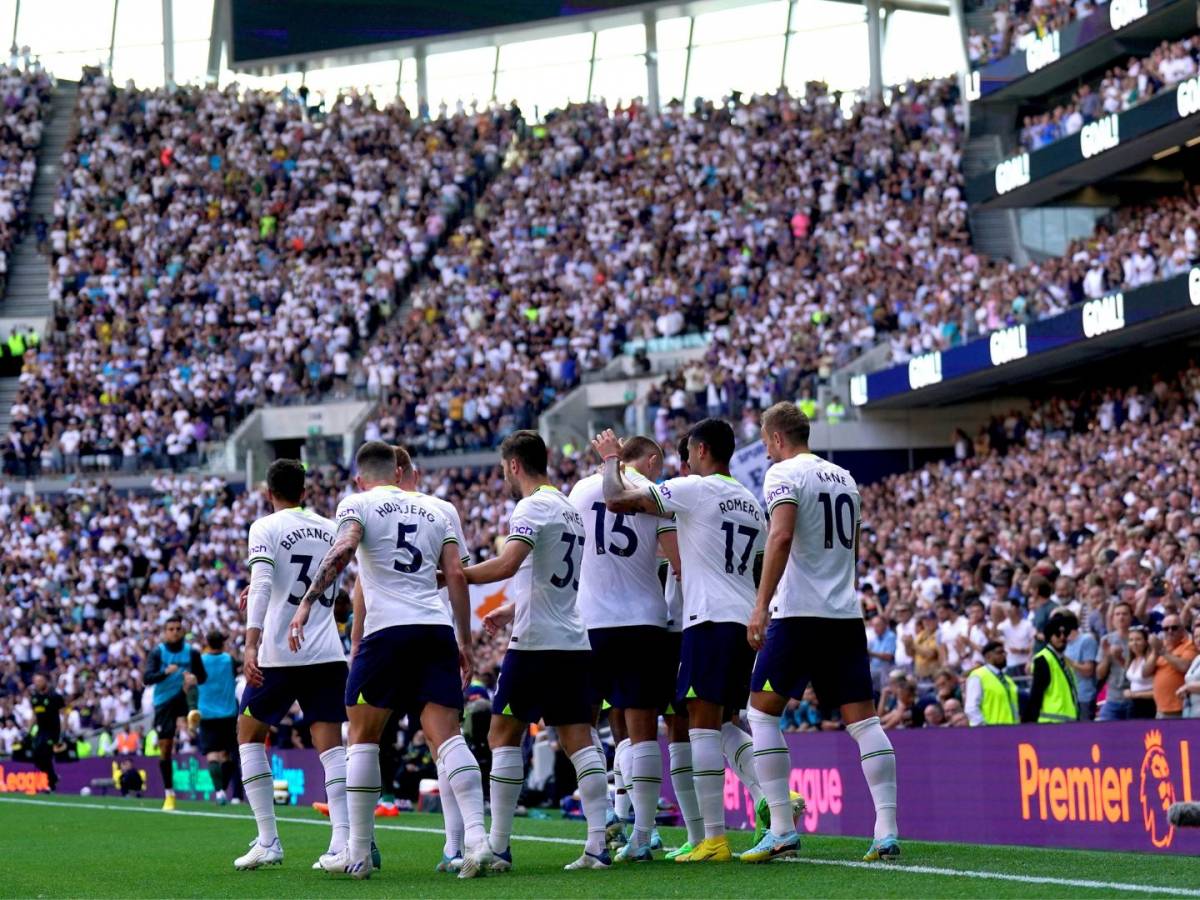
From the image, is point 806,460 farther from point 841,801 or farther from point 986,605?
point 986,605

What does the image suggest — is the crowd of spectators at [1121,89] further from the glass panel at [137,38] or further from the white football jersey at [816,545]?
the glass panel at [137,38]

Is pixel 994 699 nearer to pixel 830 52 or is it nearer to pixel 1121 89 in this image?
pixel 1121 89

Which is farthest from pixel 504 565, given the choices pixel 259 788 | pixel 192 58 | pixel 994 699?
pixel 192 58

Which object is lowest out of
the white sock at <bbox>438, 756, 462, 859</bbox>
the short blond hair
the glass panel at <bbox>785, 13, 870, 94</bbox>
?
the white sock at <bbox>438, 756, 462, 859</bbox>

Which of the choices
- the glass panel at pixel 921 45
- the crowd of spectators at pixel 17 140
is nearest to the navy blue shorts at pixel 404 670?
the crowd of spectators at pixel 17 140

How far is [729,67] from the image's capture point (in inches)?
2272

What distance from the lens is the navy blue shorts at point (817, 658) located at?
10.0 metres

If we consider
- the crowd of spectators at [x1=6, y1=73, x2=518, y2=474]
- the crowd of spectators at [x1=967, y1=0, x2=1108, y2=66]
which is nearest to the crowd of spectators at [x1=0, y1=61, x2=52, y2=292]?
the crowd of spectators at [x1=6, y1=73, x2=518, y2=474]

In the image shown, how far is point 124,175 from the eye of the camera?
50.5 meters

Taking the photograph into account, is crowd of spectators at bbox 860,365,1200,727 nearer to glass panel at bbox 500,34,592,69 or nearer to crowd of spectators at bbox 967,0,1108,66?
crowd of spectators at bbox 967,0,1108,66

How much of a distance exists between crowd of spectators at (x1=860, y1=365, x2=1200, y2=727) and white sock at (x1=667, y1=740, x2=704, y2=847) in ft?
13.3

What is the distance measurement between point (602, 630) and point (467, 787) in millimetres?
1375

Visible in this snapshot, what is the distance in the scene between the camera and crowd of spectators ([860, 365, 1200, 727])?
15.1m

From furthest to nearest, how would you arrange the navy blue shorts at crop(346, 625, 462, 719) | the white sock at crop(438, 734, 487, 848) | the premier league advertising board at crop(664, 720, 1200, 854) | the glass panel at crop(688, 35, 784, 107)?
Result: the glass panel at crop(688, 35, 784, 107) < the premier league advertising board at crop(664, 720, 1200, 854) < the navy blue shorts at crop(346, 625, 462, 719) < the white sock at crop(438, 734, 487, 848)
